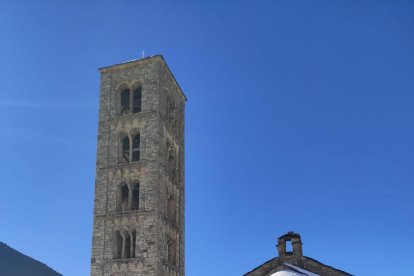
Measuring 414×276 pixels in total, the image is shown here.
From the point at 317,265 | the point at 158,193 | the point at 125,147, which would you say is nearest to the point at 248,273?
the point at 317,265

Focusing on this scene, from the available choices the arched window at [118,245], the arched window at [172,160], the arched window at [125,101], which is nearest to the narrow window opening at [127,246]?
the arched window at [118,245]

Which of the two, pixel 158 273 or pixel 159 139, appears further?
pixel 159 139

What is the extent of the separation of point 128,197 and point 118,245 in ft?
10.7

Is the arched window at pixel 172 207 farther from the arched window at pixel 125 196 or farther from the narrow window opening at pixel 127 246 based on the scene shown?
the narrow window opening at pixel 127 246

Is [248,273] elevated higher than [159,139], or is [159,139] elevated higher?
[159,139]

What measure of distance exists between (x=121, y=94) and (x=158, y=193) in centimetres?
927

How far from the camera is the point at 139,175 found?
1293 inches

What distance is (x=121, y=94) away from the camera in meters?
37.1

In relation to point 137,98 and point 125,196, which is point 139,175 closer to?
point 125,196

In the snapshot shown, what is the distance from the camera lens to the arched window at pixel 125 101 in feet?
119

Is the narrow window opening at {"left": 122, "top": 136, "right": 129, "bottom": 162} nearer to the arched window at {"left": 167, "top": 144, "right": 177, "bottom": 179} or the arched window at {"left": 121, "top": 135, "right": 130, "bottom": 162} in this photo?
the arched window at {"left": 121, "top": 135, "right": 130, "bottom": 162}

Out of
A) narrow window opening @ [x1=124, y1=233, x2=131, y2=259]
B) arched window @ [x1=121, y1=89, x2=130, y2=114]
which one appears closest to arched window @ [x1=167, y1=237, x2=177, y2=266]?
narrow window opening @ [x1=124, y1=233, x2=131, y2=259]

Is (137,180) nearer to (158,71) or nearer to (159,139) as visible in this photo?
(159,139)

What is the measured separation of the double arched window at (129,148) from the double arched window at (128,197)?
6.39 ft
